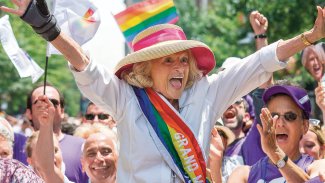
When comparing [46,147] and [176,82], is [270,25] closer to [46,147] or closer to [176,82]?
[46,147]

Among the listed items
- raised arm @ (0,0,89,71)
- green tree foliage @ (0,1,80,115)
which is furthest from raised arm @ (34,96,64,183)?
green tree foliage @ (0,1,80,115)

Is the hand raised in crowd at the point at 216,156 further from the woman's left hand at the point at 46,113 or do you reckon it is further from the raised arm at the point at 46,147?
the woman's left hand at the point at 46,113

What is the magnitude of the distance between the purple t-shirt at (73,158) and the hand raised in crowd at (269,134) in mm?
2776

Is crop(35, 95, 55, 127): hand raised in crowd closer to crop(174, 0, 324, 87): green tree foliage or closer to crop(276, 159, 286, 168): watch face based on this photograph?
crop(276, 159, 286, 168): watch face

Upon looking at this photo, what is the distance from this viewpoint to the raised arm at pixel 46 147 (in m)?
6.85

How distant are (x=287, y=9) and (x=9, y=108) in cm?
2903

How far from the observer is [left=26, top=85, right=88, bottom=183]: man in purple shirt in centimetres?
879

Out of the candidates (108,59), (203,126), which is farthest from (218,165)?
(108,59)

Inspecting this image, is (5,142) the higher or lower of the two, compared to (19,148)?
higher

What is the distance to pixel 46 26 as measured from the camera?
5.84m

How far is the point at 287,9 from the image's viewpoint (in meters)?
19.8

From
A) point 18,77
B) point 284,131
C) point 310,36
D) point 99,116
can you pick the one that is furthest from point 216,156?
point 18,77

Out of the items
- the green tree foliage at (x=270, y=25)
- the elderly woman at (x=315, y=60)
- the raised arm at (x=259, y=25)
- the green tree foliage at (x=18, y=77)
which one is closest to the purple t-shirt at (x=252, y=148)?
the raised arm at (x=259, y=25)

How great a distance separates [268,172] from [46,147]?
1478 mm
